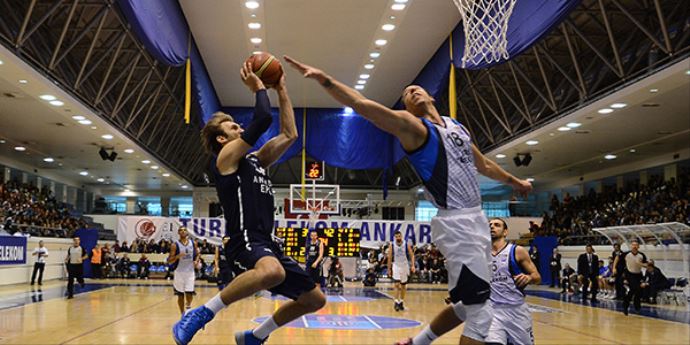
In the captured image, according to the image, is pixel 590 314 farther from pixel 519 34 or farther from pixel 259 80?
pixel 259 80

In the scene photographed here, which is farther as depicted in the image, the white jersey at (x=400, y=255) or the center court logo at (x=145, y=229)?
the center court logo at (x=145, y=229)

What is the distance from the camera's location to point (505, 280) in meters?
5.79

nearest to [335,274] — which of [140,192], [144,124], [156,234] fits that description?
[156,234]

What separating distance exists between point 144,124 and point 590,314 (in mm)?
16575

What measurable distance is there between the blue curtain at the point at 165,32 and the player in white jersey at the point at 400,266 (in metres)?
6.76

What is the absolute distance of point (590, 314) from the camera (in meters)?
14.5

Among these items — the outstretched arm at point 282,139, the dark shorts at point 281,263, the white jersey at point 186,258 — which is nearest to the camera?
the dark shorts at point 281,263

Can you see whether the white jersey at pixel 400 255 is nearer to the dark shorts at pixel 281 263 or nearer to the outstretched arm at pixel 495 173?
the outstretched arm at pixel 495 173

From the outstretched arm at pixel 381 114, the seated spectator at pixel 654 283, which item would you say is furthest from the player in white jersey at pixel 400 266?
the outstretched arm at pixel 381 114

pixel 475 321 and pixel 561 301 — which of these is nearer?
pixel 475 321

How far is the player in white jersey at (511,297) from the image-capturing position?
18.1 ft

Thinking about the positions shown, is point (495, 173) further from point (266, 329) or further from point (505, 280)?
point (266, 329)

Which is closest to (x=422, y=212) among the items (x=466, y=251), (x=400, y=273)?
(x=400, y=273)

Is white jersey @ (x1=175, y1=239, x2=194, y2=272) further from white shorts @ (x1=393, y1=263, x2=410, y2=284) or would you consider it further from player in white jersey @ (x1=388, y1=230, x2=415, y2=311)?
white shorts @ (x1=393, y1=263, x2=410, y2=284)
